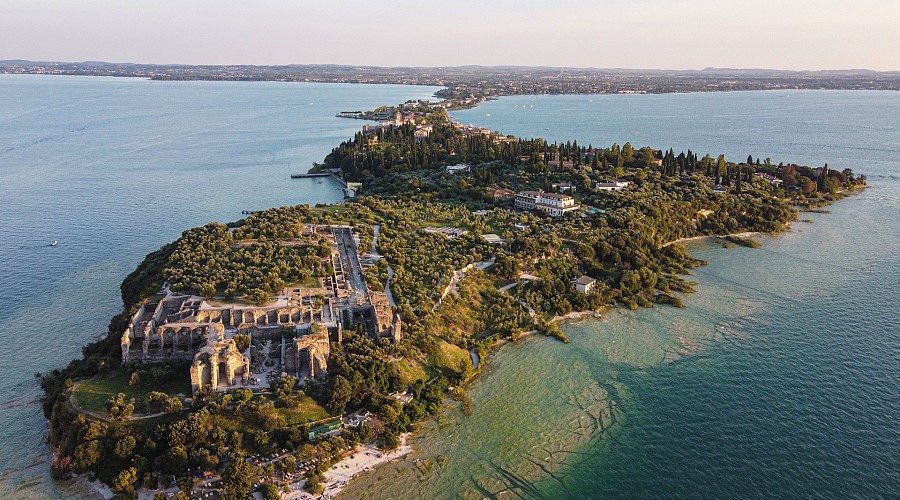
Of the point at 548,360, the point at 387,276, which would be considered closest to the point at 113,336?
the point at 387,276

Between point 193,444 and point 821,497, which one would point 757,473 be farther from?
point 193,444

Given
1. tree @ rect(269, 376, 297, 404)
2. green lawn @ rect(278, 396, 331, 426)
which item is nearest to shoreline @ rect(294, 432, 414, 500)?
green lawn @ rect(278, 396, 331, 426)

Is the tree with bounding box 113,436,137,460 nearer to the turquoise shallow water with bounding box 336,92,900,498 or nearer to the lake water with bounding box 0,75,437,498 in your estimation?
the lake water with bounding box 0,75,437,498

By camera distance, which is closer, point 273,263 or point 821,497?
point 821,497

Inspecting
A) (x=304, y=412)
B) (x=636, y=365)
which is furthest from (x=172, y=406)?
(x=636, y=365)

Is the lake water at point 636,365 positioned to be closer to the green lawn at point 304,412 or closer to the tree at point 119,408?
the tree at point 119,408

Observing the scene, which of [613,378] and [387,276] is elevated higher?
[387,276]

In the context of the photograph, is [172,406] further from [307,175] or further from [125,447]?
[307,175]
